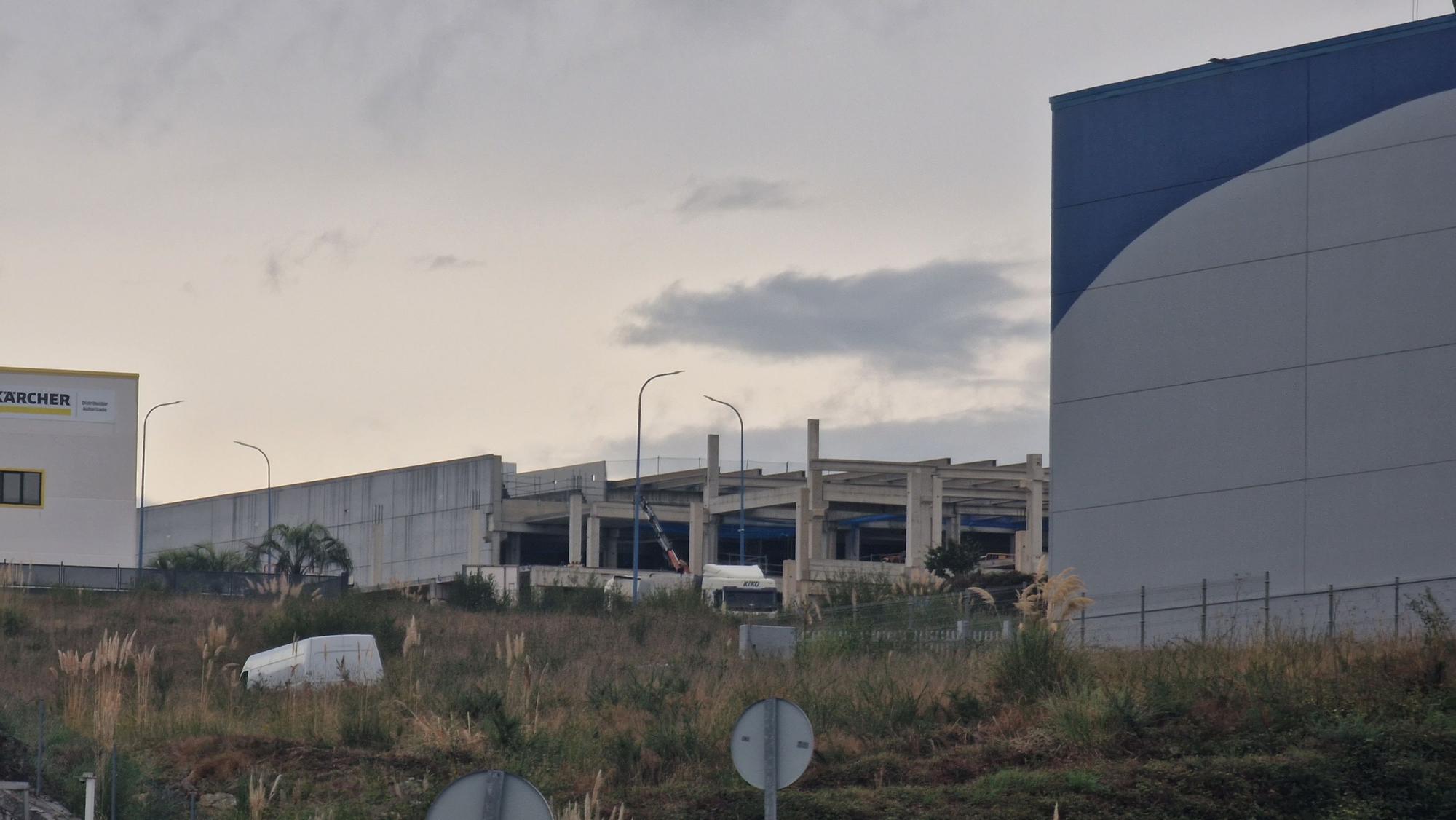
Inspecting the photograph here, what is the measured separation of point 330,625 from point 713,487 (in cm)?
4490

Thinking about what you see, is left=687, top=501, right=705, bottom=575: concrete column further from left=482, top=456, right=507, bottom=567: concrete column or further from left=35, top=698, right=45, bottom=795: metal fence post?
left=35, top=698, right=45, bottom=795: metal fence post

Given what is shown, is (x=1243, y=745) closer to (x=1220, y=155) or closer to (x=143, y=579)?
(x=1220, y=155)

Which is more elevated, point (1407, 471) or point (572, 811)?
point (1407, 471)

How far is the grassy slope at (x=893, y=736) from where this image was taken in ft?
55.9

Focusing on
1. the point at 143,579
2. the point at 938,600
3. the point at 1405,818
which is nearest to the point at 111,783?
the point at 1405,818

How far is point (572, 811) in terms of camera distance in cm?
1373

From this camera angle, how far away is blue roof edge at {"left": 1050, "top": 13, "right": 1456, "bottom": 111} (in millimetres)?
27359

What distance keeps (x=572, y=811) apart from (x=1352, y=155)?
19.6 m

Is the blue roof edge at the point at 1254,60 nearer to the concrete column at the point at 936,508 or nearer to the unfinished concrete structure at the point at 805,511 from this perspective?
the unfinished concrete structure at the point at 805,511

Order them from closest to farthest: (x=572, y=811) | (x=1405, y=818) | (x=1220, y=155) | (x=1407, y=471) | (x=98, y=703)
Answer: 1. (x=572, y=811)
2. (x=1405, y=818)
3. (x=98, y=703)
4. (x=1407, y=471)
5. (x=1220, y=155)

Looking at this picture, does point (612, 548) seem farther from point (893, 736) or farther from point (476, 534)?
point (893, 736)

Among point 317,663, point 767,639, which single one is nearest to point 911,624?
point 767,639

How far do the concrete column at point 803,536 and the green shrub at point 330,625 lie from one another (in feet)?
91.3

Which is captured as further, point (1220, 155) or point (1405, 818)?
point (1220, 155)
